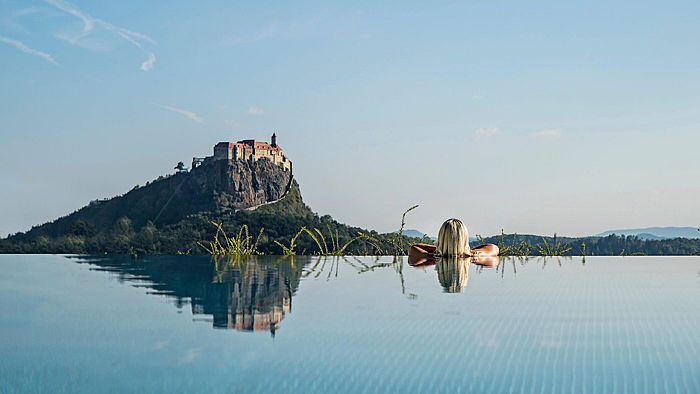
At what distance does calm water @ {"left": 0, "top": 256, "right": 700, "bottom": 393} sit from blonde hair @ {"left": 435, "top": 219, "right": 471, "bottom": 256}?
325 cm

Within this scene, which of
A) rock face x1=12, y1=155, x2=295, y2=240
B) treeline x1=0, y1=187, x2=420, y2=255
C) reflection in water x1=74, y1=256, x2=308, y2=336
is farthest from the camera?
rock face x1=12, y1=155, x2=295, y2=240

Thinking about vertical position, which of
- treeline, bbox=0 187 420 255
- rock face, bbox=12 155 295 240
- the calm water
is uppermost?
rock face, bbox=12 155 295 240

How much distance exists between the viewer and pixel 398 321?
2572mm

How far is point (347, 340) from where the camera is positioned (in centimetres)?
217

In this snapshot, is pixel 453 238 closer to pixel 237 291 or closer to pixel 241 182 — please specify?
pixel 237 291

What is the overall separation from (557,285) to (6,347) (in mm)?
3607

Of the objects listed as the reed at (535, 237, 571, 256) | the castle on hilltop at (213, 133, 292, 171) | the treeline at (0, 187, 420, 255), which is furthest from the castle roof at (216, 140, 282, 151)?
the reed at (535, 237, 571, 256)

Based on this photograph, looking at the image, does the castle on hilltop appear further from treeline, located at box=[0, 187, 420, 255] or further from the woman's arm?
the woman's arm

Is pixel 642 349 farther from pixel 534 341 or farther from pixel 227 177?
pixel 227 177

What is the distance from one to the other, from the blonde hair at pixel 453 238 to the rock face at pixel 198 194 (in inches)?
2565

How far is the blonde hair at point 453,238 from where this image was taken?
23.7 feet

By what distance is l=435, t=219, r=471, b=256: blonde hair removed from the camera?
23.7ft

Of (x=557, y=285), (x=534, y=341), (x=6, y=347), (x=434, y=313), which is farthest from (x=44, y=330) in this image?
(x=557, y=285)

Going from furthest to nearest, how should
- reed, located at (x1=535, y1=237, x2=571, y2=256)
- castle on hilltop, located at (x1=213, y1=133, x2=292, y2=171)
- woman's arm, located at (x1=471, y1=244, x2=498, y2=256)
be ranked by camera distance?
1. castle on hilltop, located at (x1=213, y1=133, x2=292, y2=171)
2. reed, located at (x1=535, y1=237, x2=571, y2=256)
3. woman's arm, located at (x1=471, y1=244, x2=498, y2=256)
